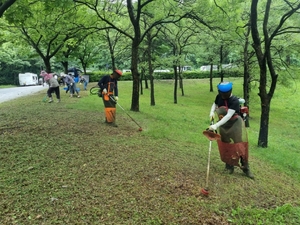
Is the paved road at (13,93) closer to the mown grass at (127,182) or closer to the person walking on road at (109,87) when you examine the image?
the person walking on road at (109,87)

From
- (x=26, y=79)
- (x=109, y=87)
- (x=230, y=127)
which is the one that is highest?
(x=26, y=79)

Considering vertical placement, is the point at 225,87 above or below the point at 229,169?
above

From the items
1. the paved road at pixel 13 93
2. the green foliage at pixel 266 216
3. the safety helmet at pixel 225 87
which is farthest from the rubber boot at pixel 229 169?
the paved road at pixel 13 93

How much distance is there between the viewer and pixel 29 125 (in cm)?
763

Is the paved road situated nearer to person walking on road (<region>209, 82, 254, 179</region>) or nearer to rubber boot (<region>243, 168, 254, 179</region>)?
person walking on road (<region>209, 82, 254, 179</region>)

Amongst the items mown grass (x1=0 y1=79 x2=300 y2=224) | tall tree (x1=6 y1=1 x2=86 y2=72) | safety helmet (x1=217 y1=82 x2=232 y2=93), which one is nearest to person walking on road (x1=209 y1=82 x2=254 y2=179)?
safety helmet (x1=217 y1=82 x2=232 y2=93)

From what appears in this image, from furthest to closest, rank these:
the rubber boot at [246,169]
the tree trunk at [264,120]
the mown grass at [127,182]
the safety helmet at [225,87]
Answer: the tree trunk at [264,120], the rubber boot at [246,169], the safety helmet at [225,87], the mown grass at [127,182]

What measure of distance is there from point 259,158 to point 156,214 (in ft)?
14.9

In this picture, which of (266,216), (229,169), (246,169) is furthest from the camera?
(229,169)

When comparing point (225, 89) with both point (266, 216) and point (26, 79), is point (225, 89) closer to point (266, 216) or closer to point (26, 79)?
point (266, 216)

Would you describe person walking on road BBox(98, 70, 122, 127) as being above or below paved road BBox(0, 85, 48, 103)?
above

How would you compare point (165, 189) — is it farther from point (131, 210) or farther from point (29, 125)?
point (29, 125)

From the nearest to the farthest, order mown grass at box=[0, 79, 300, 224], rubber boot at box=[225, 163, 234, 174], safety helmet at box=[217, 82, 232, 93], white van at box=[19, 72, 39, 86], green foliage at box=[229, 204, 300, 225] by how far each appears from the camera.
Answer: mown grass at box=[0, 79, 300, 224] → green foliage at box=[229, 204, 300, 225] → safety helmet at box=[217, 82, 232, 93] → rubber boot at box=[225, 163, 234, 174] → white van at box=[19, 72, 39, 86]

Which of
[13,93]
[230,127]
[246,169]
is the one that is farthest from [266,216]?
[13,93]
